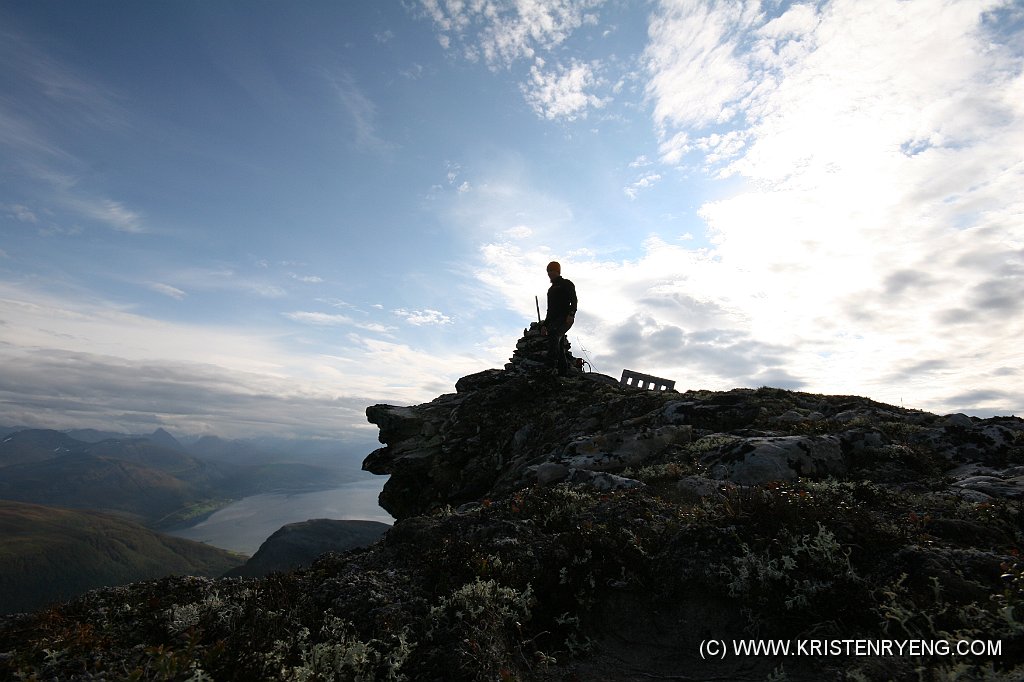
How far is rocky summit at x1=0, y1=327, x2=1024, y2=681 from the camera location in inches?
181

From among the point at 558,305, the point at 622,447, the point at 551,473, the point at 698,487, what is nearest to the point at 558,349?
the point at 558,305

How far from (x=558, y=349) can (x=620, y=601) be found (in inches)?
771

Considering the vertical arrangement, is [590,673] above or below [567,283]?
below

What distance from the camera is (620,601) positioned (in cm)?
627

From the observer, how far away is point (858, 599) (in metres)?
5.21

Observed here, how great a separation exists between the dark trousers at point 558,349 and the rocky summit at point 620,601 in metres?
15.2

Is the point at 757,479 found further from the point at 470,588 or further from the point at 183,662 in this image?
the point at 183,662

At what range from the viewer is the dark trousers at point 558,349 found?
81.9 feet

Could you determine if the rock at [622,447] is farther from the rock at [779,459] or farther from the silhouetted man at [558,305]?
the silhouetted man at [558,305]

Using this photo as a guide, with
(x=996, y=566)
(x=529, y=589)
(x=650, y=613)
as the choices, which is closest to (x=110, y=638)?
(x=529, y=589)

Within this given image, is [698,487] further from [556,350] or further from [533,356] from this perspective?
[533,356]

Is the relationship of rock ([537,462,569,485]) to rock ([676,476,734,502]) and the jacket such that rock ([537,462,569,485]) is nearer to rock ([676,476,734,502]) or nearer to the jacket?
rock ([676,476,734,502])

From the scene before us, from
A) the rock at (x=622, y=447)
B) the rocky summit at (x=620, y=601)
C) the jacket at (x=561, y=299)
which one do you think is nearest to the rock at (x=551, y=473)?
the rock at (x=622, y=447)

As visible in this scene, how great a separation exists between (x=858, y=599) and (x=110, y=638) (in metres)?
8.10
